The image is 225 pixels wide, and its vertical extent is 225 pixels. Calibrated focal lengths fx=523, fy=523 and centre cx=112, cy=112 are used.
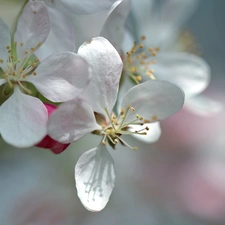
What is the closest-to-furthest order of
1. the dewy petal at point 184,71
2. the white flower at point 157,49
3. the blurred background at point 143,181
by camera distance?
the white flower at point 157,49, the dewy petal at point 184,71, the blurred background at point 143,181

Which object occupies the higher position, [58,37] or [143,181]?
[58,37]

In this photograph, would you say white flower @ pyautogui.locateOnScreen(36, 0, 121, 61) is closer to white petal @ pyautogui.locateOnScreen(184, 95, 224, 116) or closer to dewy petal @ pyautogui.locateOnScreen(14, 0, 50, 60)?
dewy petal @ pyautogui.locateOnScreen(14, 0, 50, 60)

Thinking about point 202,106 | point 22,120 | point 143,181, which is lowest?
point 143,181

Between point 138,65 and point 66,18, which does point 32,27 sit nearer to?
point 66,18

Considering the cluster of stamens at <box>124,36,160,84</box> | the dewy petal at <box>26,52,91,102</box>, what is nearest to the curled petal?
the dewy petal at <box>26,52,91,102</box>

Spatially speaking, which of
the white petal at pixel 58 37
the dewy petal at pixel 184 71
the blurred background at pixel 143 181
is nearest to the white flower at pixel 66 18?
the white petal at pixel 58 37

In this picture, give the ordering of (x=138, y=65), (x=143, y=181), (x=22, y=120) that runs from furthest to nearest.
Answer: (x=143, y=181), (x=138, y=65), (x=22, y=120)

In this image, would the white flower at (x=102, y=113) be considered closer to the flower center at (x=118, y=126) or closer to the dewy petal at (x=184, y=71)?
the flower center at (x=118, y=126)

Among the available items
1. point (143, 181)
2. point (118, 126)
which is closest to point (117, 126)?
point (118, 126)
